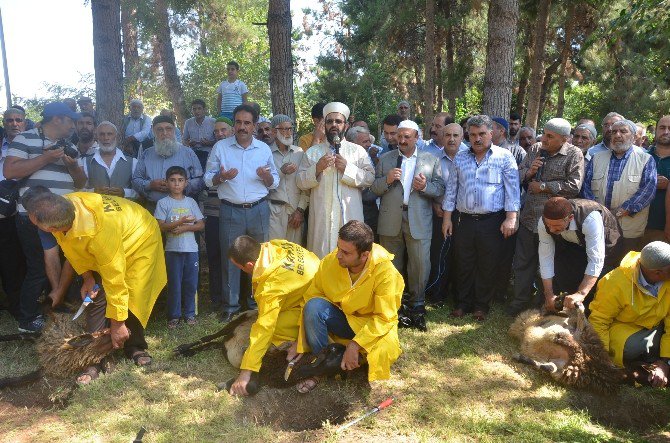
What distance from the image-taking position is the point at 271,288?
159 inches

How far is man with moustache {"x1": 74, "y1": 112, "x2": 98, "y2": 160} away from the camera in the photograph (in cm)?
585

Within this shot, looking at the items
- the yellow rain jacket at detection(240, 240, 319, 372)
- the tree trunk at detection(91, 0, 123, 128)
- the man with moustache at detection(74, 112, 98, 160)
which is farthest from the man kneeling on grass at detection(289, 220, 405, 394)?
the tree trunk at detection(91, 0, 123, 128)

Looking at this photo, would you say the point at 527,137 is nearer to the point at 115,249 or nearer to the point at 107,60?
the point at 115,249

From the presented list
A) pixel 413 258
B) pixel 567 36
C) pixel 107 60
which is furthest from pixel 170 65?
pixel 413 258

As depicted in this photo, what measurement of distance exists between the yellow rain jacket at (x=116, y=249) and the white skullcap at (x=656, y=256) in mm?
3986

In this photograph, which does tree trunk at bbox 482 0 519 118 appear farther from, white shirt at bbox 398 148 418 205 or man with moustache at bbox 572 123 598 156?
white shirt at bbox 398 148 418 205

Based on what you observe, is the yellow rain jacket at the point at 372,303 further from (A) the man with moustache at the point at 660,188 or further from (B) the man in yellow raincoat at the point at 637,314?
Result: (A) the man with moustache at the point at 660,188

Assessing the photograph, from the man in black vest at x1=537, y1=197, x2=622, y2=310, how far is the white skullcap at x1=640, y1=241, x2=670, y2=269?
1.68ft

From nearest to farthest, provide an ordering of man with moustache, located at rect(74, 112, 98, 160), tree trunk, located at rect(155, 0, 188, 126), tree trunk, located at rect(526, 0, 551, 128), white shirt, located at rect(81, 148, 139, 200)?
A: white shirt, located at rect(81, 148, 139, 200) < man with moustache, located at rect(74, 112, 98, 160) < tree trunk, located at rect(526, 0, 551, 128) < tree trunk, located at rect(155, 0, 188, 126)

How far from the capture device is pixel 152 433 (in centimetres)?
351

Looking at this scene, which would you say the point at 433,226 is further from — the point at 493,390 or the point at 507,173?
the point at 493,390

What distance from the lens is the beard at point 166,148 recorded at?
18.5 feet

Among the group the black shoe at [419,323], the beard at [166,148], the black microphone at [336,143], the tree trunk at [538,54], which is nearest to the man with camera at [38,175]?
the beard at [166,148]

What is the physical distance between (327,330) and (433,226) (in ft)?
7.36
